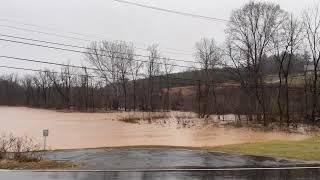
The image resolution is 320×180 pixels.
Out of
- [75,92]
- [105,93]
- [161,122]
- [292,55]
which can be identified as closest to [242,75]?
[292,55]

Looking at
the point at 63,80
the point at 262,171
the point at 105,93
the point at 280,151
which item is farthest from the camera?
the point at 63,80

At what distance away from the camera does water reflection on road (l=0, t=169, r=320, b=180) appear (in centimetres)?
1656

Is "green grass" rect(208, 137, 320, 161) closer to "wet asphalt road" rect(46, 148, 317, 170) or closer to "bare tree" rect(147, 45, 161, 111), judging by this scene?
"wet asphalt road" rect(46, 148, 317, 170)

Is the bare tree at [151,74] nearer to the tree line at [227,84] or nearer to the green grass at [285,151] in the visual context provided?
the tree line at [227,84]

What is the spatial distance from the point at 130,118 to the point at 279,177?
198 feet

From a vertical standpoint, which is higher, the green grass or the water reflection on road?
the green grass

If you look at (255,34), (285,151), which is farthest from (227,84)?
(285,151)

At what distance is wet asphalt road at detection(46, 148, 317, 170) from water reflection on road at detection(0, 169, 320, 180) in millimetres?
2192

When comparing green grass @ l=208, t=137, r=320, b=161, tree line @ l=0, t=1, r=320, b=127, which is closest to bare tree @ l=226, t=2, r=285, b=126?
tree line @ l=0, t=1, r=320, b=127

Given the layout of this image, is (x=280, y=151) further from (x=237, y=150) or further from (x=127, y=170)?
(x=127, y=170)

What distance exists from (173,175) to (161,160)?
6.00 m

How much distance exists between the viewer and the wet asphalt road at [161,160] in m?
20.9

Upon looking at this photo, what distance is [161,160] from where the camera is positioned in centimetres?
2320

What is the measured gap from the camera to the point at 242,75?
8794cm
